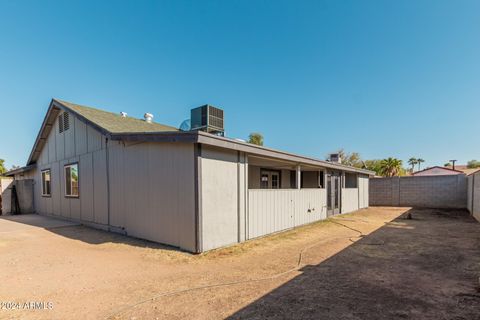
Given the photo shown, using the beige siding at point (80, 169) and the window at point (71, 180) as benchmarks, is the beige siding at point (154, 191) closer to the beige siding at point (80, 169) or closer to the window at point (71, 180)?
the beige siding at point (80, 169)

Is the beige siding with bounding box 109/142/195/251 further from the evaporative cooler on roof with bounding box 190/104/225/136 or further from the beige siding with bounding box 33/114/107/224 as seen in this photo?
the evaporative cooler on roof with bounding box 190/104/225/136

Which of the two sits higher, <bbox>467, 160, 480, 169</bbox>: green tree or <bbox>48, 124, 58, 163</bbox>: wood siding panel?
<bbox>48, 124, 58, 163</bbox>: wood siding panel

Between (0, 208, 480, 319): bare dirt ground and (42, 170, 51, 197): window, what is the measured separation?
5.74 m

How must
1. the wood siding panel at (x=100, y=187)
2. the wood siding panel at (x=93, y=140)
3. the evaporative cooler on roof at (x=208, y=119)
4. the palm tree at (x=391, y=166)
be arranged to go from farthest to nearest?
the palm tree at (x=391, y=166), the evaporative cooler on roof at (x=208, y=119), the wood siding panel at (x=93, y=140), the wood siding panel at (x=100, y=187)

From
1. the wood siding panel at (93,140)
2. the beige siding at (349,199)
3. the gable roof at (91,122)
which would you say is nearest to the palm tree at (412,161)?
the beige siding at (349,199)

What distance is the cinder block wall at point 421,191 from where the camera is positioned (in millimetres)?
14781

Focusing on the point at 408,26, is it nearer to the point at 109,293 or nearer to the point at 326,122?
the point at 326,122

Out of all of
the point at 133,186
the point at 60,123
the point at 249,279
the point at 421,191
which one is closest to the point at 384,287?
the point at 249,279

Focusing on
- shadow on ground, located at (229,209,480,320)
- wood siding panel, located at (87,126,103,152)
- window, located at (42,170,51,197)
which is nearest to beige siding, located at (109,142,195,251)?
wood siding panel, located at (87,126,103,152)

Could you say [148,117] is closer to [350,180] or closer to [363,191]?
[350,180]

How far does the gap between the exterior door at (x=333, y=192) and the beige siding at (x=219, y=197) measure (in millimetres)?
6582

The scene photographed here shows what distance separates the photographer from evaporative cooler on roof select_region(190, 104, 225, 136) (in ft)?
28.1

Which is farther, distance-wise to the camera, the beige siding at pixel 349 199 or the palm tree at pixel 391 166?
the palm tree at pixel 391 166

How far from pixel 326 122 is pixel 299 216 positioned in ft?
43.1
